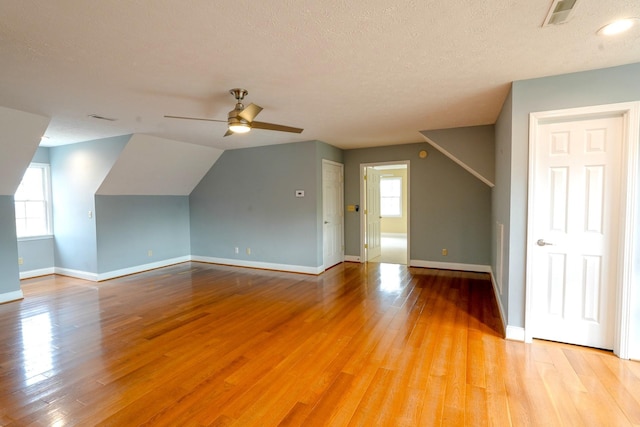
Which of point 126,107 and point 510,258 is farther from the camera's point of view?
point 126,107

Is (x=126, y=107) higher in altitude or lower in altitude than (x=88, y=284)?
higher

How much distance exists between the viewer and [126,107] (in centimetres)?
339

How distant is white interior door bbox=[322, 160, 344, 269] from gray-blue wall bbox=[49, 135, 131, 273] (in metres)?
3.37

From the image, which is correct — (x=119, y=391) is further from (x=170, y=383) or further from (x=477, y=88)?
(x=477, y=88)

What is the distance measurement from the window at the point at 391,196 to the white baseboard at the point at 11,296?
876cm

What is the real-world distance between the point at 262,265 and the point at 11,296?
3.57 m

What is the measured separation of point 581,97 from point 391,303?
9.25ft

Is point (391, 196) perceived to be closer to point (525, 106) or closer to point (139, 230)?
point (139, 230)

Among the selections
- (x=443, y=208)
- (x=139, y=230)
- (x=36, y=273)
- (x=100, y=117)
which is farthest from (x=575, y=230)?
(x=36, y=273)

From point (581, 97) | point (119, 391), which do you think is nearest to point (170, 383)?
point (119, 391)

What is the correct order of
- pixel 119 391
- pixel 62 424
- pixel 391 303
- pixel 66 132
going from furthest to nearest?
pixel 66 132
pixel 391 303
pixel 119 391
pixel 62 424

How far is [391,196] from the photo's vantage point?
1061 centimetres

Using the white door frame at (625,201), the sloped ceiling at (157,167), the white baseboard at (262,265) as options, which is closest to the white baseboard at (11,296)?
the sloped ceiling at (157,167)

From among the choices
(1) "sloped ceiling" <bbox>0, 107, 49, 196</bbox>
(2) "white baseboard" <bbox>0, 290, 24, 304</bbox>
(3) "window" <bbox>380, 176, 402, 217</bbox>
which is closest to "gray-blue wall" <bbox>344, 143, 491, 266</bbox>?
(3) "window" <bbox>380, 176, 402, 217</bbox>
